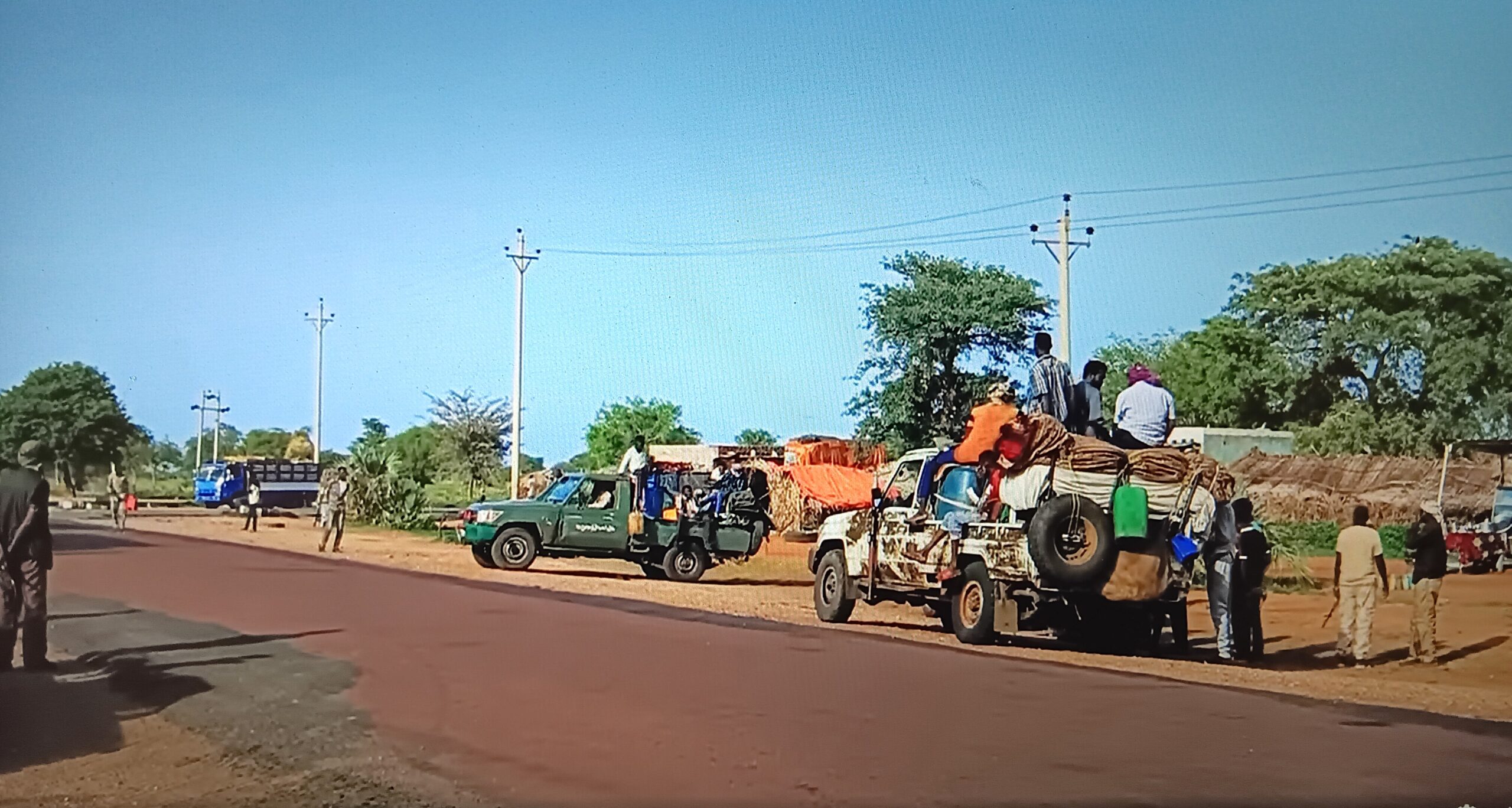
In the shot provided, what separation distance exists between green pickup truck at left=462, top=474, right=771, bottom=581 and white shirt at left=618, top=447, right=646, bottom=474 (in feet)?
2.94

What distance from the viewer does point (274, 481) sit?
6288 centimetres

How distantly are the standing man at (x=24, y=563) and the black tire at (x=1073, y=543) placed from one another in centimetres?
935

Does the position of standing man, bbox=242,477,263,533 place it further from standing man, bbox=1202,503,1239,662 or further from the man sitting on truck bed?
standing man, bbox=1202,503,1239,662

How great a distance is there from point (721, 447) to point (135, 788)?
4073cm

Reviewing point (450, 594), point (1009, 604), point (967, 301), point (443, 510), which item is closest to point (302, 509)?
point (443, 510)

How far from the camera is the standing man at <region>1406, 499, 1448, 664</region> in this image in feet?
54.5

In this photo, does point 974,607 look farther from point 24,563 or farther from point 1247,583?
point 24,563

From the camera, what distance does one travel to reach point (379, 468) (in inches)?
1988

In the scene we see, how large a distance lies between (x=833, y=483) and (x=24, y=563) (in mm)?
29639

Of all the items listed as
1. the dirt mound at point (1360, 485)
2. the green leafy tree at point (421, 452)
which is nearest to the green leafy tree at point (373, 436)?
the green leafy tree at point (421, 452)

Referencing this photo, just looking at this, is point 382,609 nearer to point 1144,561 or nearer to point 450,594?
point 450,594

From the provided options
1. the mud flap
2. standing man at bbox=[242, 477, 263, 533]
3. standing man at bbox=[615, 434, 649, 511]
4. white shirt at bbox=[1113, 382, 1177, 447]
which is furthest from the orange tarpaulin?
the mud flap

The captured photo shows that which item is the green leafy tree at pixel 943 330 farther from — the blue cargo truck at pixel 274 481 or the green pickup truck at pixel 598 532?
the blue cargo truck at pixel 274 481

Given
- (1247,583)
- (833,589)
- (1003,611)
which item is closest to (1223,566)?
(1247,583)
